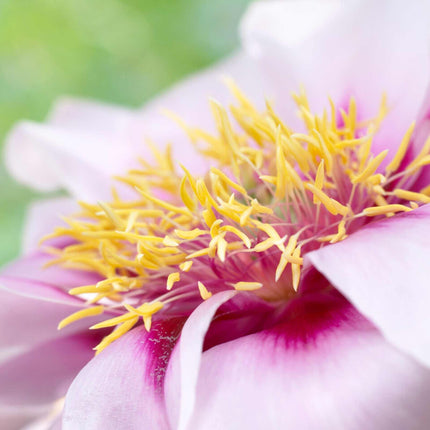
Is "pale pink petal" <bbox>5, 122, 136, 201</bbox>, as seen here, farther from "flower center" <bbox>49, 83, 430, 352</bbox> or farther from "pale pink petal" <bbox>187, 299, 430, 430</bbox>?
"pale pink petal" <bbox>187, 299, 430, 430</bbox>

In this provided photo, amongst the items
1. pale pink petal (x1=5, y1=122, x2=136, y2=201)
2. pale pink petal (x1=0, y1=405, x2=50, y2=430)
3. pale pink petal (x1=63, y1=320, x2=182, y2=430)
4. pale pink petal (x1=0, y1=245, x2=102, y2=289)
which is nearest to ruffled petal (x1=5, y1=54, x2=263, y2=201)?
pale pink petal (x1=5, y1=122, x2=136, y2=201)

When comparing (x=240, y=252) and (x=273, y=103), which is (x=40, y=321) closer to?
(x=240, y=252)

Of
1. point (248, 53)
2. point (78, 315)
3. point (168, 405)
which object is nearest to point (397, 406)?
point (168, 405)

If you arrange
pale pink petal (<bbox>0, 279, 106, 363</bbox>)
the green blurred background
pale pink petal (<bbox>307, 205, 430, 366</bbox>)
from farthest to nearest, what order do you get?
the green blurred background < pale pink petal (<bbox>0, 279, 106, 363</bbox>) < pale pink petal (<bbox>307, 205, 430, 366</bbox>)

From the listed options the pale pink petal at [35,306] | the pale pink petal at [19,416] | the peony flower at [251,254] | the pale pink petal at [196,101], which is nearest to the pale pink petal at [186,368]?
the peony flower at [251,254]

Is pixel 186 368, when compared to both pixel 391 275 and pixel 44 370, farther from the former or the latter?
pixel 44 370

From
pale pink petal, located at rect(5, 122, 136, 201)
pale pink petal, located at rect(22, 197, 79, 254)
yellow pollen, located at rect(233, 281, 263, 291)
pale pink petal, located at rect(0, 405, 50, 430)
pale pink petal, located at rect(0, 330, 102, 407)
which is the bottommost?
pale pink petal, located at rect(0, 405, 50, 430)
